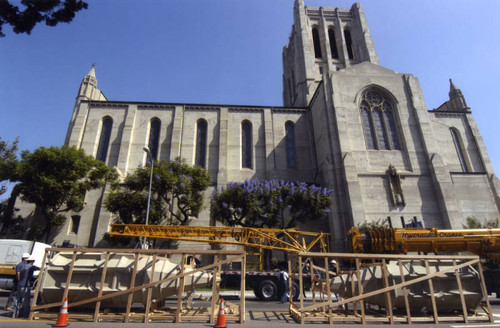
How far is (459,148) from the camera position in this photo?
3491 cm

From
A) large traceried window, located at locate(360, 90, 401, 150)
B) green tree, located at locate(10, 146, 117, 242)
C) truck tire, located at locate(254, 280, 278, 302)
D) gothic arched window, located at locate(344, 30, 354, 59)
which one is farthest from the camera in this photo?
gothic arched window, located at locate(344, 30, 354, 59)

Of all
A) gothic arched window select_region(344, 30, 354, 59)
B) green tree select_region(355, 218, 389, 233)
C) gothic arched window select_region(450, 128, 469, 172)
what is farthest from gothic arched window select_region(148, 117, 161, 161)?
gothic arched window select_region(450, 128, 469, 172)

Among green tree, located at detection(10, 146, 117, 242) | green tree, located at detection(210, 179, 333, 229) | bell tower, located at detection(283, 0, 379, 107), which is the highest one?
bell tower, located at detection(283, 0, 379, 107)

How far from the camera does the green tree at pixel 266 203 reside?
68.5 feet

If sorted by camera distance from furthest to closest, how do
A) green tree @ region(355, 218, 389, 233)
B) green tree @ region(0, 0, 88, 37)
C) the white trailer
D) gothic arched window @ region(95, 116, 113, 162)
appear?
gothic arched window @ region(95, 116, 113, 162) → green tree @ region(355, 218, 389, 233) → the white trailer → green tree @ region(0, 0, 88, 37)

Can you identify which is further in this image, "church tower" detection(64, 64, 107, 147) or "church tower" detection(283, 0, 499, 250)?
"church tower" detection(64, 64, 107, 147)

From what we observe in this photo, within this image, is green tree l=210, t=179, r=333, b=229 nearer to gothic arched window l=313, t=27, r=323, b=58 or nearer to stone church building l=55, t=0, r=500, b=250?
stone church building l=55, t=0, r=500, b=250

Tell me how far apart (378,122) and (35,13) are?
29.0 meters

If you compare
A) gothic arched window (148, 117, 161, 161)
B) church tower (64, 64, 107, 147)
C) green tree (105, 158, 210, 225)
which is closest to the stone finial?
church tower (64, 64, 107, 147)

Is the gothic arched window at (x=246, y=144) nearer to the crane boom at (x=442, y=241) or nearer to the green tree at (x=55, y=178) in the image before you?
the green tree at (x=55, y=178)

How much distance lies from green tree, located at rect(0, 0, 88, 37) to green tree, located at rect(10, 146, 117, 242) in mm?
16998

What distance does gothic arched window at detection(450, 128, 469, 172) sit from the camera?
1321 inches

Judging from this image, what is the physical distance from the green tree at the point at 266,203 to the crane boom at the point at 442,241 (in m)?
9.58

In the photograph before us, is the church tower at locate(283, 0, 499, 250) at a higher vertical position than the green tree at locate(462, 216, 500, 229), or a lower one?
higher
